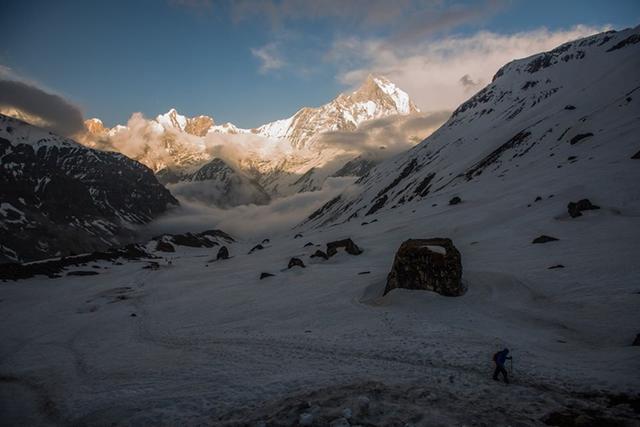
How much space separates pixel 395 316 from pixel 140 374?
55.2ft

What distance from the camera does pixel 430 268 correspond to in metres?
31.2

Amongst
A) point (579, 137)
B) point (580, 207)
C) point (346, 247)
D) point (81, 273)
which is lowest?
point (81, 273)

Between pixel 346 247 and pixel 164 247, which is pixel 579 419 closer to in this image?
pixel 346 247

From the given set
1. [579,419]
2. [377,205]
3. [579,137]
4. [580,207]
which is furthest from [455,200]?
[377,205]

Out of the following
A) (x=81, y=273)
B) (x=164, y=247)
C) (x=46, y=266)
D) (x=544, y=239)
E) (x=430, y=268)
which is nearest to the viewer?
(x=430, y=268)

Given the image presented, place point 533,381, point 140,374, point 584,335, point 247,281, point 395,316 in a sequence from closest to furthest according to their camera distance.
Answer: point 533,381, point 584,335, point 140,374, point 395,316, point 247,281

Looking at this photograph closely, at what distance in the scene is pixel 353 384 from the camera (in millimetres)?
17125

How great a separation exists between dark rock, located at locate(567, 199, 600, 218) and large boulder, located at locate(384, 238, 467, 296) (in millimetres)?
21163

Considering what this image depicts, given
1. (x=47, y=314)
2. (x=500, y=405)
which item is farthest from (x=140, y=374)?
(x=47, y=314)

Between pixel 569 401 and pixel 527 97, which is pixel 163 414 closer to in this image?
pixel 569 401

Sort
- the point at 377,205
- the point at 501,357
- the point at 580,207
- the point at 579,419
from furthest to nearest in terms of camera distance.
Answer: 1. the point at 377,205
2. the point at 580,207
3. the point at 501,357
4. the point at 579,419

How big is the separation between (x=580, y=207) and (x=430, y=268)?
80.7ft

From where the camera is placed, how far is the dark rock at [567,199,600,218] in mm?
43444

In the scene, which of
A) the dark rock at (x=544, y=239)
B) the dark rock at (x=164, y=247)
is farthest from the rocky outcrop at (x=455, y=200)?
the dark rock at (x=164, y=247)
